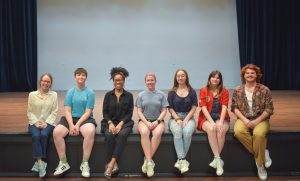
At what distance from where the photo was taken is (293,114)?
5.58 metres

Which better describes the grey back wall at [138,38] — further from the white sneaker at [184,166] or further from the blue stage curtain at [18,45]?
the white sneaker at [184,166]

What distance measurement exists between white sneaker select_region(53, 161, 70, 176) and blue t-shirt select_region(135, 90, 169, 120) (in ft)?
3.24

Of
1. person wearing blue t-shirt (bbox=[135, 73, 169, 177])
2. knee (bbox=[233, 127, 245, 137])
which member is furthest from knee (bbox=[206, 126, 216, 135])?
person wearing blue t-shirt (bbox=[135, 73, 169, 177])

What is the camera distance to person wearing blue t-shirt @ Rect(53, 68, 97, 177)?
413 cm

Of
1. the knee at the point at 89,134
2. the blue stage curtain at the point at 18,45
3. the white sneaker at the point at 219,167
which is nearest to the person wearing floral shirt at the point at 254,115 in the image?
the white sneaker at the point at 219,167

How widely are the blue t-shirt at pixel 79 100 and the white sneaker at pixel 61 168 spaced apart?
545mm

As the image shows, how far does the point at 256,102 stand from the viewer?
4195 mm

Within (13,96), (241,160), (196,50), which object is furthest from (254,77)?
(13,96)

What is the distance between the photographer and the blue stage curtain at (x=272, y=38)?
9.02 m

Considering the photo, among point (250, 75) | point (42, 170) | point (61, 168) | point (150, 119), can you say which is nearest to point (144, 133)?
point (150, 119)

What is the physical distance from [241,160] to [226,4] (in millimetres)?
5649

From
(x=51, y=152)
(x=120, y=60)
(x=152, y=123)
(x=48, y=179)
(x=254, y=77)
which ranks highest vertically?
(x=120, y=60)

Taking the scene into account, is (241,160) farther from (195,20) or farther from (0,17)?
(0,17)

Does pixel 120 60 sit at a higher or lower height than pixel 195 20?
lower
